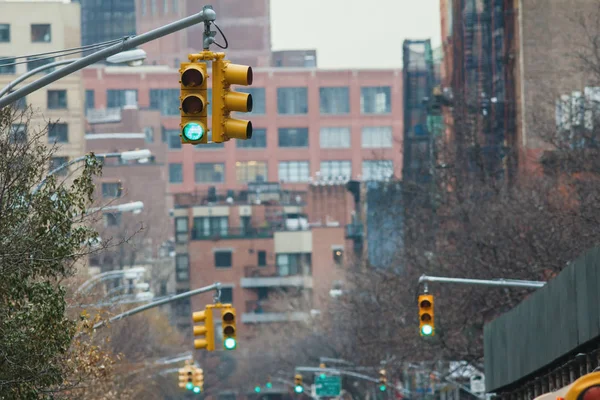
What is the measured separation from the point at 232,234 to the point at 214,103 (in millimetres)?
150375

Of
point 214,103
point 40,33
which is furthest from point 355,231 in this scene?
point 214,103

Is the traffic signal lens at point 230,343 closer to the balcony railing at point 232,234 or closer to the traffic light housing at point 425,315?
the traffic light housing at point 425,315

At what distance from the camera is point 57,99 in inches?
4835

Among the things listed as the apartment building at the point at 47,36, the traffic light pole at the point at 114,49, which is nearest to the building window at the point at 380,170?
the apartment building at the point at 47,36

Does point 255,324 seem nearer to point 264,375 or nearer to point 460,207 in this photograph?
point 264,375

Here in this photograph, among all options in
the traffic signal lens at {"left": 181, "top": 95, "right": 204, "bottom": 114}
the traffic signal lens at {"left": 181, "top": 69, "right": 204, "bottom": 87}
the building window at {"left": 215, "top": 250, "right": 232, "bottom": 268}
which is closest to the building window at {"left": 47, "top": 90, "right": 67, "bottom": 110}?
the building window at {"left": 215, "top": 250, "right": 232, "bottom": 268}

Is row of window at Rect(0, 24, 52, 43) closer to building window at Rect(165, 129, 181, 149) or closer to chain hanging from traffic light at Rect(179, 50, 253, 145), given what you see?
building window at Rect(165, 129, 181, 149)

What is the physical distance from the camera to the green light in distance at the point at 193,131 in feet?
55.7

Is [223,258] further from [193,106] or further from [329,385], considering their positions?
[193,106]

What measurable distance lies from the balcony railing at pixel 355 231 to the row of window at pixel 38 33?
3458cm

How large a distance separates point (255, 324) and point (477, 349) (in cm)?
10058

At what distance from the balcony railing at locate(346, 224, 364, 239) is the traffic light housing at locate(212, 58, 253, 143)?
129 meters

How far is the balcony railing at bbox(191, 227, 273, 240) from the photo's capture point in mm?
165500

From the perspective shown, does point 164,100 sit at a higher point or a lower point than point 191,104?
higher
